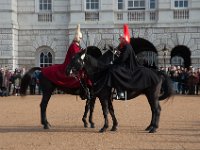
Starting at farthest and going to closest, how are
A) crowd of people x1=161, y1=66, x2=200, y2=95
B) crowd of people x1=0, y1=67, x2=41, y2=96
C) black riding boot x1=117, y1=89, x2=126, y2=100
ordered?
crowd of people x1=0, y1=67, x2=41, y2=96 → crowd of people x1=161, y1=66, x2=200, y2=95 → black riding boot x1=117, y1=89, x2=126, y2=100

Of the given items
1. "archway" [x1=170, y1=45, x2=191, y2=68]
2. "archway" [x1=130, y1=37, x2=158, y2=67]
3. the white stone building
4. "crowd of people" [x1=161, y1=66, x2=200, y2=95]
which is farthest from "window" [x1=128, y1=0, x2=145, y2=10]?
"crowd of people" [x1=161, y1=66, x2=200, y2=95]

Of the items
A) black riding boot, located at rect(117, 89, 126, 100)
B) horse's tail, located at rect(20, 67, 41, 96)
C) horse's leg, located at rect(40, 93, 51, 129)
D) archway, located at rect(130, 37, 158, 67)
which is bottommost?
horse's leg, located at rect(40, 93, 51, 129)

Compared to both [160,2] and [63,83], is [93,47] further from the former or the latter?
[63,83]

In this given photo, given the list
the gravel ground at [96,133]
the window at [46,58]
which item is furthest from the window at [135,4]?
the gravel ground at [96,133]

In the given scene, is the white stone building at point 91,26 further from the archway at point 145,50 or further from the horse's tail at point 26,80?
the horse's tail at point 26,80

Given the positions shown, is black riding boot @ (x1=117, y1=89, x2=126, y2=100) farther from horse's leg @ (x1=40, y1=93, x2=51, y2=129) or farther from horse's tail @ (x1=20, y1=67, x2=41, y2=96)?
horse's tail @ (x1=20, y1=67, x2=41, y2=96)

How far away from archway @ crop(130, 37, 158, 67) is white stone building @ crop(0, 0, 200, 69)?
358 millimetres

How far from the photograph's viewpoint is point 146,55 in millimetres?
38188

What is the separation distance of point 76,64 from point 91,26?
62.5ft

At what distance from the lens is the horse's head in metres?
12.5

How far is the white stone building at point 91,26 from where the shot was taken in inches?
1214

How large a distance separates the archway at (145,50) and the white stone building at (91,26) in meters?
0.36

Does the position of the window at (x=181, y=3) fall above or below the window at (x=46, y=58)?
above

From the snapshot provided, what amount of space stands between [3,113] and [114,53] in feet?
19.7
